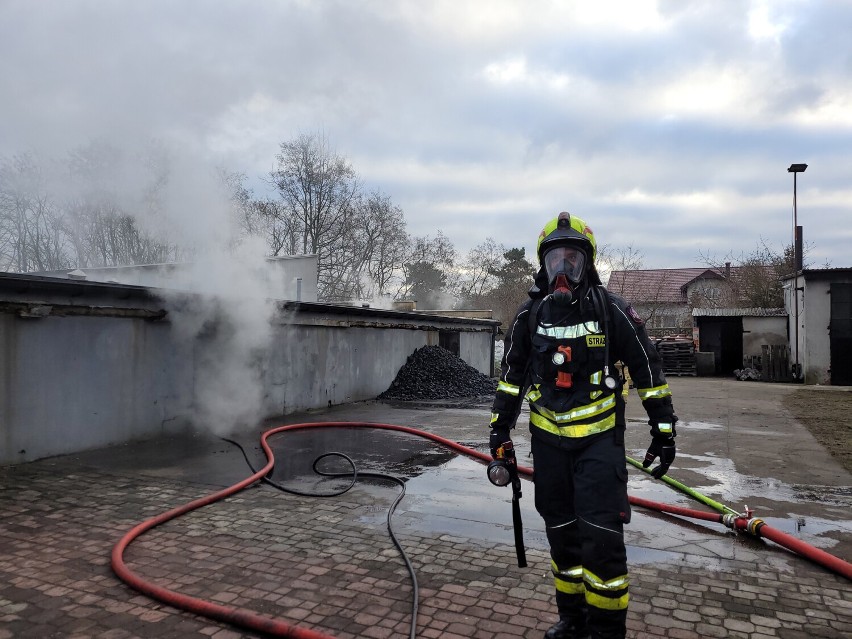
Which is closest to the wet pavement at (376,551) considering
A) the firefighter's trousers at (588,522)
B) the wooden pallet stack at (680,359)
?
the firefighter's trousers at (588,522)

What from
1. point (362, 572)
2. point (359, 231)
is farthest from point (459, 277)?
point (362, 572)

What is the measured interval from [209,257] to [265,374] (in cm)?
239

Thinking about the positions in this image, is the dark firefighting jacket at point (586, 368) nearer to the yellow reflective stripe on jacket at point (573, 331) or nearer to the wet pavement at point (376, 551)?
the yellow reflective stripe on jacket at point (573, 331)

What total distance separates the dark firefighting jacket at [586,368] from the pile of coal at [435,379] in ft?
37.0

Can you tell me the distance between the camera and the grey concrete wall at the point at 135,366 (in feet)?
22.1

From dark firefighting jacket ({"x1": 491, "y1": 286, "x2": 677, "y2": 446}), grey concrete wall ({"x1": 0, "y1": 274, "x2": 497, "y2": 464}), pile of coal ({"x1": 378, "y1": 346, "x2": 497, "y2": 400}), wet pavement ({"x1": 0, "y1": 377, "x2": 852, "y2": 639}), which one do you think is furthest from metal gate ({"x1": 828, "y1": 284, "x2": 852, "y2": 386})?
dark firefighting jacket ({"x1": 491, "y1": 286, "x2": 677, "y2": 446})

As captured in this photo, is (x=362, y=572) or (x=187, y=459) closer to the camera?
(x=362, y=572)

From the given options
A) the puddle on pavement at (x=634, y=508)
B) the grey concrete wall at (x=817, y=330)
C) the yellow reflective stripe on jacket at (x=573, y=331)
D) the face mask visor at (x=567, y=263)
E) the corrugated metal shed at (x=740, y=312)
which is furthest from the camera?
the corrugated metal shed at (x=740, y=312)

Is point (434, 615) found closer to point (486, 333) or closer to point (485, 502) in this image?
point (485, 502)

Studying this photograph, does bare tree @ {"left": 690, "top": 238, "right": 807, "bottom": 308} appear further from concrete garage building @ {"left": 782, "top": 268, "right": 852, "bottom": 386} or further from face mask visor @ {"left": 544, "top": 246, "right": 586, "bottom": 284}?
face mask visor @ {"left": 544, "top": 246, "right": 586, "bottom": 284}

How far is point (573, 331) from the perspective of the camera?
2918 millimetres

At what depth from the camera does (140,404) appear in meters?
8.23

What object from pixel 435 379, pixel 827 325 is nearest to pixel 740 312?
pixel 827 325

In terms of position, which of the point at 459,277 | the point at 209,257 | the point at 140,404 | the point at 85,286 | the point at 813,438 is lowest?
the point at 813,438
